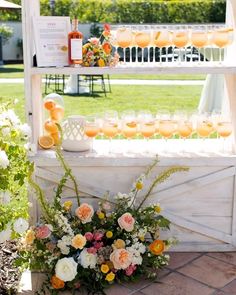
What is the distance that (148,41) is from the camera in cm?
277

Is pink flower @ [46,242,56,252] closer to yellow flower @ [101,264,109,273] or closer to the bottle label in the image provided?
yellow flower @ [101,264,109,273]

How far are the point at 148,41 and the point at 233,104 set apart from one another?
0.64m

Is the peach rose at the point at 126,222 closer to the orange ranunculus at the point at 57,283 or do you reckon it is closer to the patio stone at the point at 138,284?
the patio stone at the point at 138,284

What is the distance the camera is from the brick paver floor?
8.06 ft

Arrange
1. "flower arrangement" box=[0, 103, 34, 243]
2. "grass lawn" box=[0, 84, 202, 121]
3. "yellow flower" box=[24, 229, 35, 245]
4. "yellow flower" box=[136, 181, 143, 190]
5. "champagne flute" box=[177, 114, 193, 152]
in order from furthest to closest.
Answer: "grass lawn" box=[0, 84, 202, 121], "champagne flute" box=[177, 114, 193, 152], "yellow flower" box=[136, 181, 143, 190], "yellow flower" box=[24, 229, 35, 245], "flower arrangement" box=[0, 103, 34, 243]

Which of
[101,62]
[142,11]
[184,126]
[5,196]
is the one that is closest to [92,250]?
[5,196]

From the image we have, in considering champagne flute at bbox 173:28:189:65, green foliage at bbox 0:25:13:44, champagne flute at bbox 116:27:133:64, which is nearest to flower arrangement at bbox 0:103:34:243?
champagne flute at bbox 116:27:133:64

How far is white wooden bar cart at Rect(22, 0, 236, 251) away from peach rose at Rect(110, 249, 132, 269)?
0.43 metres

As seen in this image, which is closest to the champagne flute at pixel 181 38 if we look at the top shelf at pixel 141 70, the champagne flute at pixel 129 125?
the top shelf at pixel 141 70

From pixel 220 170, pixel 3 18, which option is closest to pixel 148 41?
pixel 220 170

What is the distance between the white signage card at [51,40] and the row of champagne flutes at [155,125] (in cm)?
40

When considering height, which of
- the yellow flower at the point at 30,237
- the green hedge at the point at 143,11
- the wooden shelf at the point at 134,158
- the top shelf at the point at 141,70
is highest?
the green hedge at the point at 143,11

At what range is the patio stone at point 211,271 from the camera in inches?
101

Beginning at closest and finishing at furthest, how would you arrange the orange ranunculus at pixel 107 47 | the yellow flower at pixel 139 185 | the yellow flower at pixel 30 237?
1. the yellow flower at pixel 30 237
2. the yellow flower at pixel 139 185
3. the orange ranunculus at pixel 107 47
